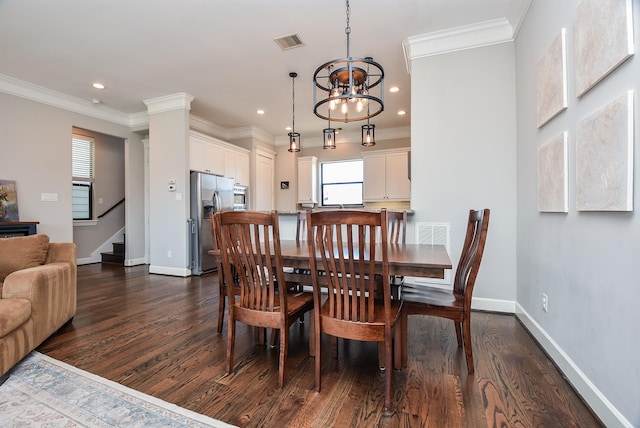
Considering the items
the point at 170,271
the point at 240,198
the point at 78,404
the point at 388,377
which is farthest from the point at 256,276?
the point at 240,198

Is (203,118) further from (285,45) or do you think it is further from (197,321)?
(197,321)

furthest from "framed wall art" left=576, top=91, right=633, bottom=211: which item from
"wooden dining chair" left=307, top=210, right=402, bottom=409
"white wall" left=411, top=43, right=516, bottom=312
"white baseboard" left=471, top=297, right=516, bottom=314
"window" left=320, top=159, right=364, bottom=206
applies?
"window" left=320, top=159, right=364, bottom=206

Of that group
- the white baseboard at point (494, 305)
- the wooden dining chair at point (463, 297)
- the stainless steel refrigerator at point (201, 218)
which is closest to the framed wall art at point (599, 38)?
the wooden dining chair at point (463, 297)

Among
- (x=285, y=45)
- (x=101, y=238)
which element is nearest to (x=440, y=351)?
(x=285, y=45)

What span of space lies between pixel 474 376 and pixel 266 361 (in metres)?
1.29

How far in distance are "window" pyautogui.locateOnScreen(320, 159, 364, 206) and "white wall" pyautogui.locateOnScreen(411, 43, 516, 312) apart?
3.78m

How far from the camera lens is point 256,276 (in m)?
1.79

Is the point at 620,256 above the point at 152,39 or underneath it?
underneath

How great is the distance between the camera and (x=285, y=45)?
335 centimetres

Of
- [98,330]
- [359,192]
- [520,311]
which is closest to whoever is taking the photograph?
[98,330]

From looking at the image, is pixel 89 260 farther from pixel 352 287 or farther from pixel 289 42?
pixel 352 287

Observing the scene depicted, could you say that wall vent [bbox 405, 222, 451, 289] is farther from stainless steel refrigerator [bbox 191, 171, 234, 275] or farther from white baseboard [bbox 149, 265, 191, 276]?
white baseboard [bbox 149, 265, 191, 276]

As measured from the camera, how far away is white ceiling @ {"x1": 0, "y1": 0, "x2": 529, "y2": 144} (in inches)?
108

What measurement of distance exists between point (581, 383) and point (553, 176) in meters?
1.22
